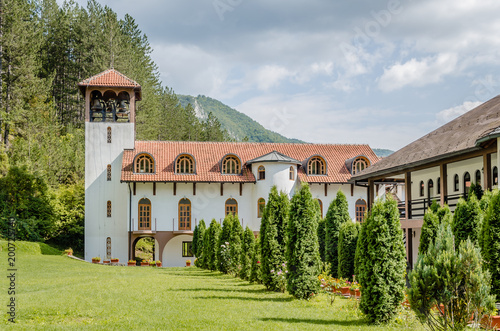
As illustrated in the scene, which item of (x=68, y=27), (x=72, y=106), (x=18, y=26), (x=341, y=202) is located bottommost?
(x=341, y=202)

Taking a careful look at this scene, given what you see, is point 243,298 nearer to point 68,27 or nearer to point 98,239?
point 98,239

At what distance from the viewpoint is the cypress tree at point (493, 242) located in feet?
32.3

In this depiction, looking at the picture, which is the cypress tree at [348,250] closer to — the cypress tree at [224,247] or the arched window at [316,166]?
the cypress tree at [224,247]

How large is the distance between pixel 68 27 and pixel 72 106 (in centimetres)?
758

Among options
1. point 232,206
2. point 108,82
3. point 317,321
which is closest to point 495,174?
point 317,321

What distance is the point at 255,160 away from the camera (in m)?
33.7

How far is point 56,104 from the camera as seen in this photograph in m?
51.5

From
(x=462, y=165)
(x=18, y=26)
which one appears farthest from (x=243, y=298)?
(x=18, y=26)

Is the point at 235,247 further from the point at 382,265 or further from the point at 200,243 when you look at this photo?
the point at 382,265

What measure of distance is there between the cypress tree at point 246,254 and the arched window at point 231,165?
14567 millimetres

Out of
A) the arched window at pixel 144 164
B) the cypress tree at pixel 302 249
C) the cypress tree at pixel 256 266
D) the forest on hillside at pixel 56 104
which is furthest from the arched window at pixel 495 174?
the forest on hillside at pixel 56 104

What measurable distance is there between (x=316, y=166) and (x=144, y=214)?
11431mm

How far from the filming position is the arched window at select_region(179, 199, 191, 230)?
3347cm

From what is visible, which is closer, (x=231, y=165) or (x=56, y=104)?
(x=231, y=165)
